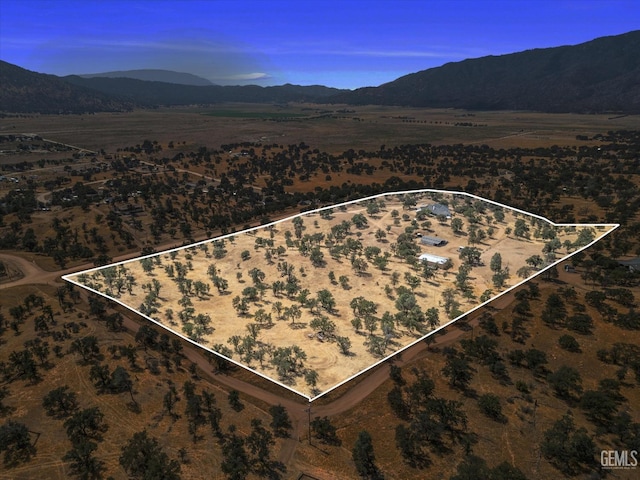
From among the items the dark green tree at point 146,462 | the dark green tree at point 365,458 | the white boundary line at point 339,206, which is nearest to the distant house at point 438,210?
the white boundary line at point 339,206

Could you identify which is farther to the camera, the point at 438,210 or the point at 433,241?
the point at 438,210

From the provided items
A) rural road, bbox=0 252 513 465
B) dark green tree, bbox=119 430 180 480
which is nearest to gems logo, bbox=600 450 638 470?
rural road, bbox=0 252 513 465

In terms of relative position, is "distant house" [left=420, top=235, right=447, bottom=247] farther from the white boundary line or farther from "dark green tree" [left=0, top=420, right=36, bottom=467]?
"dark green tree" [left=0, top=420, right=36, bottom=467]

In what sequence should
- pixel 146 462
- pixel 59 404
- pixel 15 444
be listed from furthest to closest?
pixel 59 404
pixel 15 444
pixel 146 462

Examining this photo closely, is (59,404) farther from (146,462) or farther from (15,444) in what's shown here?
(146,462)

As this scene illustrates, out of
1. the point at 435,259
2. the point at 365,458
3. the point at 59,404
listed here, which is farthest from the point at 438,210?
the point at 59,404
